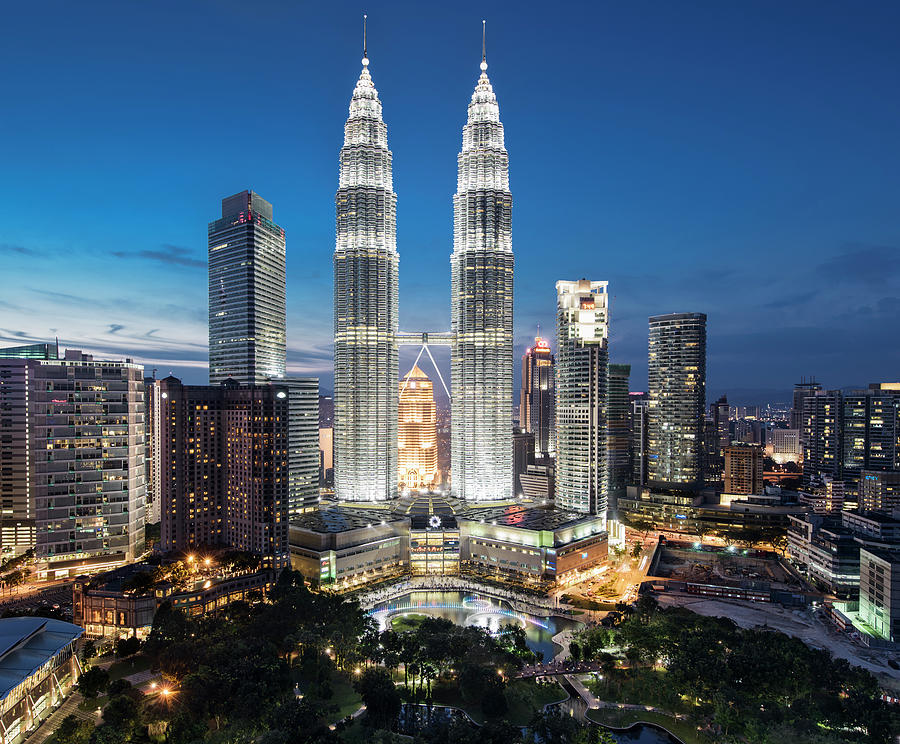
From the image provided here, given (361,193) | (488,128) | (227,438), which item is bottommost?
(227,438)

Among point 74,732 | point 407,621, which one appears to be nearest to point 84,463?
point 74,732

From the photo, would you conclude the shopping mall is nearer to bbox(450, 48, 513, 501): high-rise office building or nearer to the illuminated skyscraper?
bbox(450, 48, 513, 501): high-rise office building

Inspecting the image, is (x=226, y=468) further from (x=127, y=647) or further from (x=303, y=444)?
(x=127, y=647)

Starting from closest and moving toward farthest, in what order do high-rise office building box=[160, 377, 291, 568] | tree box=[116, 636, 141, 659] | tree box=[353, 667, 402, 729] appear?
tree box=[353, 667, 402, 729] → tree box=[116, 636, 141, 659] → high-rise office building box=[160, 377, 291, 568]

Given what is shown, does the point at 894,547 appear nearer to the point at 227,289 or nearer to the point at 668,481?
the point at 668,481

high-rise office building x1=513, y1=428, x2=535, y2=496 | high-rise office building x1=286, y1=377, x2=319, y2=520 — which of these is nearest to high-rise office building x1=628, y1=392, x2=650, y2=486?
high-rise office building x1=513, y1=428, x2=535, y2=496

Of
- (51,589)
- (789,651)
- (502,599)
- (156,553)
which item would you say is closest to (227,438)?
(156,553)
